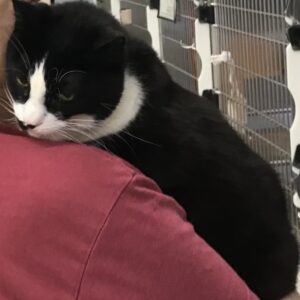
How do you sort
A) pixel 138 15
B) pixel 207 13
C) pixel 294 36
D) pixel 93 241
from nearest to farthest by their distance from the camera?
1. pixel 93 241
2. pixel 294 36
3. pixel 207 13
4. pixel 138 15

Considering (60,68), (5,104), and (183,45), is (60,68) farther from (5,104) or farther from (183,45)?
(183,45)

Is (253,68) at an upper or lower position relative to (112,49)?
lower

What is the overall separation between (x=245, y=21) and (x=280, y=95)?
242 mm

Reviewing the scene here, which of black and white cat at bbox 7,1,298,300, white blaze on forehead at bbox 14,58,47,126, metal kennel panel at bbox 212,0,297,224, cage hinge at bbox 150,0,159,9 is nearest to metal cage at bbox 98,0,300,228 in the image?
metal kennel panel at bbox 212,0,297,224

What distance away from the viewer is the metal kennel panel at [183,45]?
1810 millimetres

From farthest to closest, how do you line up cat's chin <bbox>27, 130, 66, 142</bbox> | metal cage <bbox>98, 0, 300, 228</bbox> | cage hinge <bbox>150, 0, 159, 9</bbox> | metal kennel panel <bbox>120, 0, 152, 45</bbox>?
metal kennel panel <bbox>120, 0, 152, 45</bbox>, cage hinge <bbox>150, 0, 159, 9</bbox>, metal cage <bbox>98, 0, 300, 228</bbox>, cat's chin <bbox>27, 130, 66, 142</bbox>

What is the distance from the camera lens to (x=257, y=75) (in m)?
1.45

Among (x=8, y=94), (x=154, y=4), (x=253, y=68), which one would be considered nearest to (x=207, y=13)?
(x=253, y=68)

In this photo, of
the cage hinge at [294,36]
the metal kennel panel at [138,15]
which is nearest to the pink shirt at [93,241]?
the cage hinge at [294,36]

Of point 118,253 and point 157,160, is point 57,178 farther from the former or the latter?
point 157,160

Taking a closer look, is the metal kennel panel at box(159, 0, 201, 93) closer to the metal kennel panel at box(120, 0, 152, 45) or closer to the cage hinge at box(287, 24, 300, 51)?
the metal kennel panel at box(120, 0, 152, 45)

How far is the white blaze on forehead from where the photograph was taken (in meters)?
0.81

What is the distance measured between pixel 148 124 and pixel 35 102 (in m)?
0.19

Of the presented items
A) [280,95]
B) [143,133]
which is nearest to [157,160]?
[143,133]
